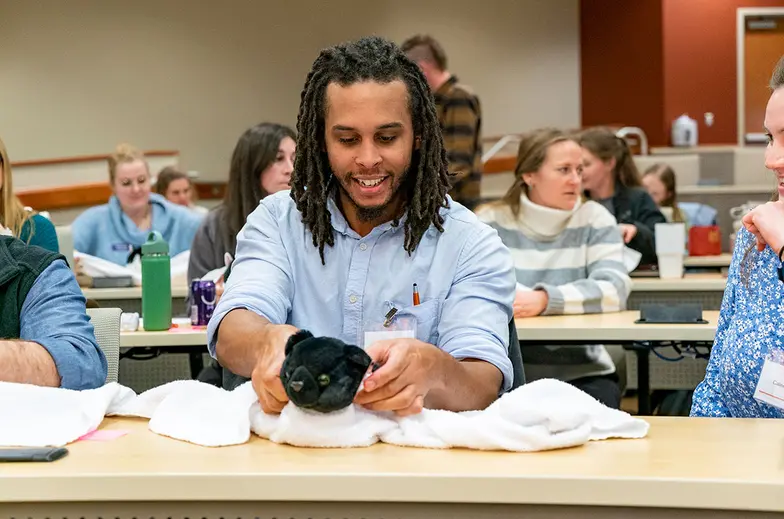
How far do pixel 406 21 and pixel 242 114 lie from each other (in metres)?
2.14

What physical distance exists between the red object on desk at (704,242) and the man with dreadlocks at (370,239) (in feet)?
11.2

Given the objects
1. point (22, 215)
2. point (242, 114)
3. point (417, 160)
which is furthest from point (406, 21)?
point (417, 160)

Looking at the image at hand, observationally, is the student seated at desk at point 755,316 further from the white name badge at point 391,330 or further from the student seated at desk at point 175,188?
the student seated at desk at point 175,188

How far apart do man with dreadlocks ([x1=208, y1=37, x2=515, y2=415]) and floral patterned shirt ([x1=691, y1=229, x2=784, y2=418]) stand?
1.33 ft

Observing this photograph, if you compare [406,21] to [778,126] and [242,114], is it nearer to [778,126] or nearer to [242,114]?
[242,114]

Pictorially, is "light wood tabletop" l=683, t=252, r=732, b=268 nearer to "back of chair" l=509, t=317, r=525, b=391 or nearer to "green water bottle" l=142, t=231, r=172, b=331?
"green water bottle" l=142, t=231, r=172, b=331

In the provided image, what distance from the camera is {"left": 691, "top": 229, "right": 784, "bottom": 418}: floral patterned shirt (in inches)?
71.6

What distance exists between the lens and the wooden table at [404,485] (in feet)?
4.05

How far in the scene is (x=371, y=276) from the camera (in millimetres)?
1872

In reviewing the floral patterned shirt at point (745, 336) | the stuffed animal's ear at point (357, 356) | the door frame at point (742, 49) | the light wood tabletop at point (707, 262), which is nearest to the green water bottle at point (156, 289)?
the floral patterned shirt at point (745, 336)

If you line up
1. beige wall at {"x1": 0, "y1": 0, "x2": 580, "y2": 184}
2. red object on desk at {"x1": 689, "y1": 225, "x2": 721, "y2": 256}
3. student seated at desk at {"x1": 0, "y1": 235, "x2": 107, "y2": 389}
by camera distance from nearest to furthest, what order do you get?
1. student seated at desk at {"x1": 0, "y1": 235, "x2": 107, "y2": 389}
2. red object on desk at {"x1": 689, "y1": 225, "x2": 721, "y2": 256}
3. beige wall at {"x1": 0, "y1": 0, "x2": 580, "y2": 184}

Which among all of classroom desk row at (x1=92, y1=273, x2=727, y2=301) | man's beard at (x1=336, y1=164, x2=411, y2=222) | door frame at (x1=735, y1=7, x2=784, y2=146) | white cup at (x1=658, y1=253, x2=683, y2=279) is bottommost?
classroom desk row at (x1=92, y1=273, x2=727, y2=301)

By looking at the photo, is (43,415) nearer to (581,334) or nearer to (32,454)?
(32,454)

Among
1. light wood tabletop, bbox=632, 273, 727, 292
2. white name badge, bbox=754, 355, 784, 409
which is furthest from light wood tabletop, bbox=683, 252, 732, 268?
white name badge, bbox=754, 355, 784, 409
